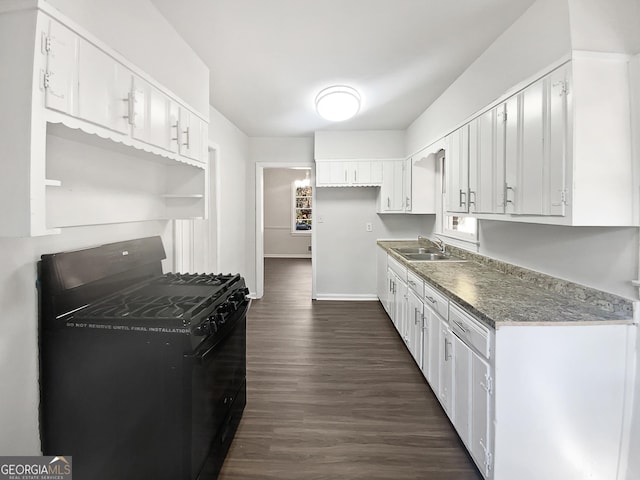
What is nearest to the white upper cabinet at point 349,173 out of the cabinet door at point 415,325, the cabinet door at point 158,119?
the cabinet door at point 415,325

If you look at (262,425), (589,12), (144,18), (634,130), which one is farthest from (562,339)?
(144,18)

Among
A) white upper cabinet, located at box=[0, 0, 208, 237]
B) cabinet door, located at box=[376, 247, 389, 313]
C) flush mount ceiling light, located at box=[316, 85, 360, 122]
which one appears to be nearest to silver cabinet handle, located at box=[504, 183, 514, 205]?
flush mount ceiling light, located at box=[316, 85, 360, 122]

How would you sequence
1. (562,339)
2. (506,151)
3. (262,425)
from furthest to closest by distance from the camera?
(262,425), (506,151), (562,339)

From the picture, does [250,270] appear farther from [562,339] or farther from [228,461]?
[562,339]

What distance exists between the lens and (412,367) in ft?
9.39

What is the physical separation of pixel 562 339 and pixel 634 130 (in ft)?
3.35

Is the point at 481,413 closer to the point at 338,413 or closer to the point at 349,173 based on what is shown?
the point at 338,413

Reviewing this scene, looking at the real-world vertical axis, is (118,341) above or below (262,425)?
above

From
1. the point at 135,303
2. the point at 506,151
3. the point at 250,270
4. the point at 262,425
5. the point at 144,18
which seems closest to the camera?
the point at 135,303

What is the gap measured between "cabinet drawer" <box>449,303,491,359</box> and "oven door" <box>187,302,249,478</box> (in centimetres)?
128

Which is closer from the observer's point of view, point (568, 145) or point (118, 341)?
point (118, 341)

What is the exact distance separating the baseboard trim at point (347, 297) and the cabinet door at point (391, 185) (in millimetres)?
1369

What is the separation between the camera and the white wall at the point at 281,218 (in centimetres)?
951

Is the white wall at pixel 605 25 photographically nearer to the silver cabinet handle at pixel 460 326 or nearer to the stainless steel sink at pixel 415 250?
the silver cabinet handle at pixel 460 326
